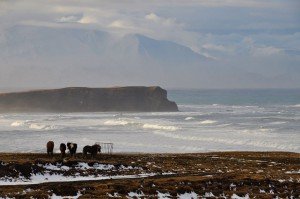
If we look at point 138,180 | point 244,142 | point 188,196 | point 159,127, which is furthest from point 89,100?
point 188,196

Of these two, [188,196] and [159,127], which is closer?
[188,196]

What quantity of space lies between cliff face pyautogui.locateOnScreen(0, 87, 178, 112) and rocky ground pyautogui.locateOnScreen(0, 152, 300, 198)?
140m

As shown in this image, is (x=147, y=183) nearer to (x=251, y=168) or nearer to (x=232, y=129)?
(x=251, y=168)

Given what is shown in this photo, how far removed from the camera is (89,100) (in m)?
186

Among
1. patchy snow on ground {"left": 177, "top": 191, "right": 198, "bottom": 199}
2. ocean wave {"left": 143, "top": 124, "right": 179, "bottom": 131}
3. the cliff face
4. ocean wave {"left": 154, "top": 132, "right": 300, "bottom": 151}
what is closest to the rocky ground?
patchy snow on ground {"left": 177, "top": 191, "right": 198, "bottom": 199}

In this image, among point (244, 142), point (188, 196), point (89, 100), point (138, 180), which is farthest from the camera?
point (89, 100)

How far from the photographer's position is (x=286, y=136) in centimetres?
8838

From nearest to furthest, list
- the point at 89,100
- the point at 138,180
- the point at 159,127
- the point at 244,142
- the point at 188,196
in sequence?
the point at 188,196, the point at 138,180, the point at 244,142, the point at 159,127, the point at 89,100

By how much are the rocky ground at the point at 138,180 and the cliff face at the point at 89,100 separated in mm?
140225

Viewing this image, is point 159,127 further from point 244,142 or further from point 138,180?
point 138,180

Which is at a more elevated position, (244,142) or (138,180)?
(138,180)

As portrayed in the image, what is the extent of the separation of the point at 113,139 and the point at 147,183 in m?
47.9

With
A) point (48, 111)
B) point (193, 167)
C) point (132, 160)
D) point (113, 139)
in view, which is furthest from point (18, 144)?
point (48, 111)

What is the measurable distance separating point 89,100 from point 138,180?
15281 cm
